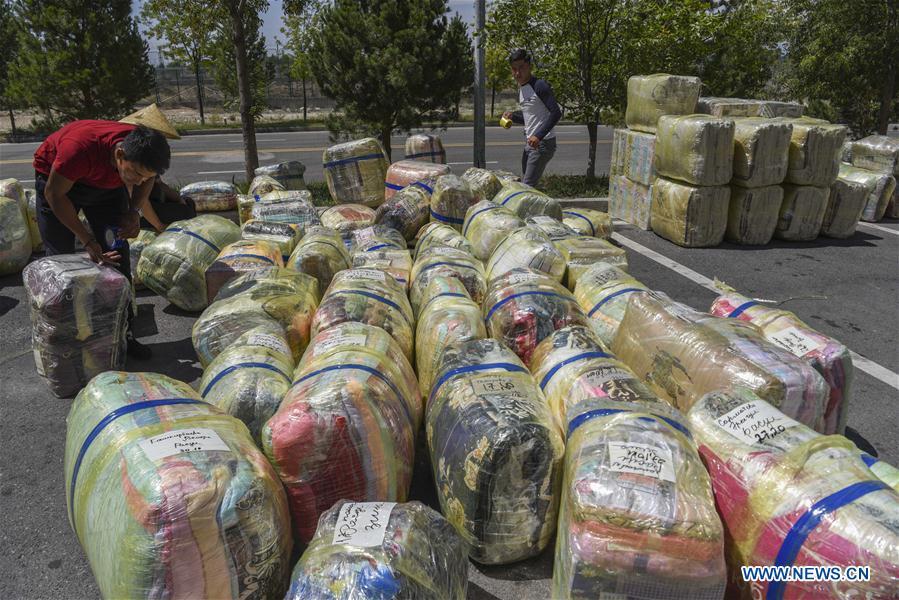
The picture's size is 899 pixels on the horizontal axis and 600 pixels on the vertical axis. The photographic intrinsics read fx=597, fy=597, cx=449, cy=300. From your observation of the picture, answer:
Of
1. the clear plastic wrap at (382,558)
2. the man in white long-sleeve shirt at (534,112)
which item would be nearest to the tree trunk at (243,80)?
the man in white long-sleeve shirt at (534,112)

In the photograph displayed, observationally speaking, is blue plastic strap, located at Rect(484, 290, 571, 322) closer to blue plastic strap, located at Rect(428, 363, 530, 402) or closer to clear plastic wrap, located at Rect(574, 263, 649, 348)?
clear plastic wrap, located at Rect(574, 263, 649, 348)

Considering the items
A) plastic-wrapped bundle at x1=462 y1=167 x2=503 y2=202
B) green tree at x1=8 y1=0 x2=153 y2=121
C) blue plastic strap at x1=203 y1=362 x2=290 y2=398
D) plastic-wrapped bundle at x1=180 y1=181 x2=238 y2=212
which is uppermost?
green tree at x1=8 y1=0 x2=153 y2=121

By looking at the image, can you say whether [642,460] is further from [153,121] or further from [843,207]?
[843,207]

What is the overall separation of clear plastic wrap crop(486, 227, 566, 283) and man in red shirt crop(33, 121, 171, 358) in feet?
7.63

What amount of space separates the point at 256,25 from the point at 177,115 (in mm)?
21584

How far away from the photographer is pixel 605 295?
3.82 meters

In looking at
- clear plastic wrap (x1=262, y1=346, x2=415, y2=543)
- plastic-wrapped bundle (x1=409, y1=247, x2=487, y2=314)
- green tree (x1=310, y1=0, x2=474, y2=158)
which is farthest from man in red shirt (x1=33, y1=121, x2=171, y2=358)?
green tree (x1=310, y1=0, x2=474, y2=158)

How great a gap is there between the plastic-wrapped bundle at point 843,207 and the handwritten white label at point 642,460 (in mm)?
6495

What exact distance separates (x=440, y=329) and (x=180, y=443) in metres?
1.54

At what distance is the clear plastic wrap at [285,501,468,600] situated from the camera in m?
1.65

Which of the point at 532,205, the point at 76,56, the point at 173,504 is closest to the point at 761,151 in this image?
the point at 532,205

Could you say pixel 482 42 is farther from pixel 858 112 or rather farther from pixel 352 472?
pixel 858 112

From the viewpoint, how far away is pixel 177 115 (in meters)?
28.2

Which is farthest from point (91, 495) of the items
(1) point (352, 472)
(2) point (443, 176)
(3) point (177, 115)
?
(3) point (177, 115)
